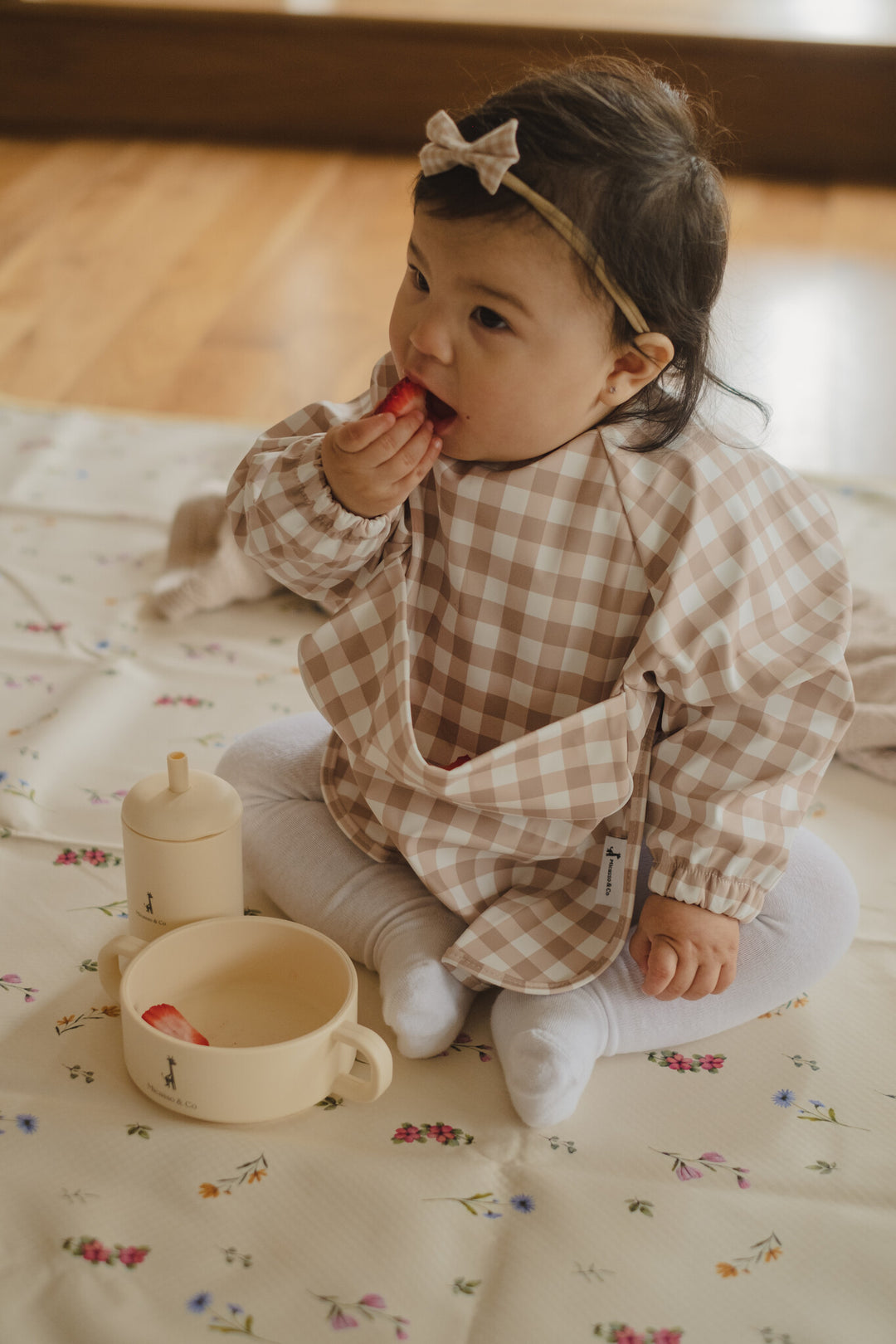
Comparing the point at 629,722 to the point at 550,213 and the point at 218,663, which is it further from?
the point at 218,663

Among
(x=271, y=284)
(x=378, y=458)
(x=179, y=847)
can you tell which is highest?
(x=378, y=458)

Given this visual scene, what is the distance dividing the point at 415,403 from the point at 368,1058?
14.5 inches

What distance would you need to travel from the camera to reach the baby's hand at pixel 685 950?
2.59ft

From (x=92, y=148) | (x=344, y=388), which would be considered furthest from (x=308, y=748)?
(x=92, y=148)

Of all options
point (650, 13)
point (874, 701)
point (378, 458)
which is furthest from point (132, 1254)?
point (650, 13)

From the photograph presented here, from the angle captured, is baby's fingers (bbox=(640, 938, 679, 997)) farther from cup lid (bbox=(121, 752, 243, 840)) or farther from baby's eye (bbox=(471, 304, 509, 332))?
baby's eye (bbox=(471, 304, 509, 332))

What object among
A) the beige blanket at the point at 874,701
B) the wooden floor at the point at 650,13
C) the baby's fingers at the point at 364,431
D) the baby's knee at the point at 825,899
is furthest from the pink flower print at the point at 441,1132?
the wooden floor at the point at 650,13

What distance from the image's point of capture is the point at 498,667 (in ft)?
2.69

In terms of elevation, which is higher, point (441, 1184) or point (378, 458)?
point (378, 458)

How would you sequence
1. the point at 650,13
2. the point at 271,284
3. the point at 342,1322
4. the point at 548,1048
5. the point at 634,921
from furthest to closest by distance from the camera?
1. the point at 650,13
2. the point at 271,284
3. the point at 634,921
4. the point at 548,1048
5. the point at 342,1322

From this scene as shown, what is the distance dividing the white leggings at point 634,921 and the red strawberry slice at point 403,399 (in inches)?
12.2

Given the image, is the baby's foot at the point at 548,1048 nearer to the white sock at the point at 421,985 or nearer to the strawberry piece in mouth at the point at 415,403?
the white sock at the point at 421,985

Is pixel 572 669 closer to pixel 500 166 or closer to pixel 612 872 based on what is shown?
pixel 612 872

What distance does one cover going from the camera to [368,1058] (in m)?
0.74
